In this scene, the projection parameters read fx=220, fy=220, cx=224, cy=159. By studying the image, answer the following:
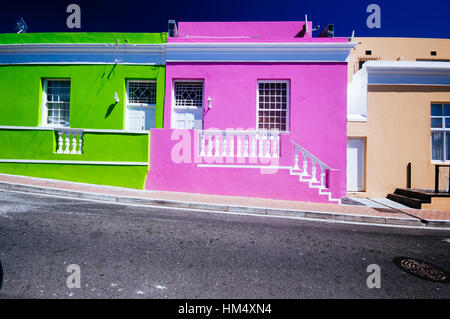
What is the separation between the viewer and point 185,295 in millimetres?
2381

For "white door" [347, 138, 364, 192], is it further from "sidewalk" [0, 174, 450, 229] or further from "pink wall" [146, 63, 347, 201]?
"sidewalk" [0, 174, 450, 229]

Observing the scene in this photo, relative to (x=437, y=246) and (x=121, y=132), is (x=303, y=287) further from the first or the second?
(x=121, y=132)

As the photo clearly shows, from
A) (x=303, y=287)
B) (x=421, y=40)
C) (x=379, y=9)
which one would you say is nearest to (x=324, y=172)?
(x=303, y=287)

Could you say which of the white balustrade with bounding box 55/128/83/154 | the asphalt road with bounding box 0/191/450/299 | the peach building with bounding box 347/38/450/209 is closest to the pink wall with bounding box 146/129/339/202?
the asphalt road with bounding box 0/191/450/299

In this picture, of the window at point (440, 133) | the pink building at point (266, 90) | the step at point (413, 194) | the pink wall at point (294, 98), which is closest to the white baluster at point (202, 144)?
the pink building at point (266, 90)

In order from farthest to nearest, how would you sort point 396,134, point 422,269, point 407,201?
point 396,134
point 407,201
point 422,269

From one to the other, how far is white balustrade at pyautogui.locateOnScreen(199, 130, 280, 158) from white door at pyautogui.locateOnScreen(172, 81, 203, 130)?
1.81 metres

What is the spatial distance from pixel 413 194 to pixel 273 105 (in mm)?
6559

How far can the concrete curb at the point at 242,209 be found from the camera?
5.72 m

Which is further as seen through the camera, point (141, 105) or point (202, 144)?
point (141, 105)

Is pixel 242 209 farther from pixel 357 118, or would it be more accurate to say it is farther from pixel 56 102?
pixel 56 102

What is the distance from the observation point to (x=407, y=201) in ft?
27.1

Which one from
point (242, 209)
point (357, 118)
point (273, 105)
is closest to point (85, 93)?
point (273, 105)

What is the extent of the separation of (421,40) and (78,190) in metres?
27.2
